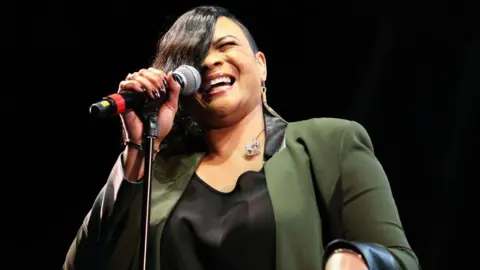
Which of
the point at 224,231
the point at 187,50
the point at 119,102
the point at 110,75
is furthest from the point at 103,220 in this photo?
the point at 110,75

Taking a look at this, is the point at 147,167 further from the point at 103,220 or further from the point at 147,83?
the point at 103,220

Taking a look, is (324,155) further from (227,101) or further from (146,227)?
(146,227)

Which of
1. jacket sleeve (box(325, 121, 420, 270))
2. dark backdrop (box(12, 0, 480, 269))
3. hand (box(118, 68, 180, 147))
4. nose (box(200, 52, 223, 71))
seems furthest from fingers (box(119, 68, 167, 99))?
dark backdrop (box(12, 0, 480, 269))

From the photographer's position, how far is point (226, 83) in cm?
168

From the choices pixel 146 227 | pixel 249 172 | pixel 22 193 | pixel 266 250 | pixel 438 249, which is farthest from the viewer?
pixel 22 193

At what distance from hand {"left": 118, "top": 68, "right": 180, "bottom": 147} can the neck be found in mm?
191

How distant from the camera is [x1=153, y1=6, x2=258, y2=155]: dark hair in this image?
66.7 inches

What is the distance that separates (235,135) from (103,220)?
39cm

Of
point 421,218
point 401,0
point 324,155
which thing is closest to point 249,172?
point 324,155

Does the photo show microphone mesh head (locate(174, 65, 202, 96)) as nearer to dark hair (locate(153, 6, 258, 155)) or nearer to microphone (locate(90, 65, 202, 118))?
microphone (locate(90, 65, 202, 118))

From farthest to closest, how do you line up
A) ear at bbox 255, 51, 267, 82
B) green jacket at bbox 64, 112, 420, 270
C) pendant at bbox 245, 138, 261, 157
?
1. ear at bbox 255, 51, 267, 82
2. pendant at bbox 245, 138, 261, 157
3. green jacket at bbox 64, 112, 420, 270

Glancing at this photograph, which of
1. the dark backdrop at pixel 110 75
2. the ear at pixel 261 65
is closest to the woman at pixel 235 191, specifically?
the ear at pixel 261 65

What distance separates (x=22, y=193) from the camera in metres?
2.53

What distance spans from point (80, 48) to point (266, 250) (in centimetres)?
136
